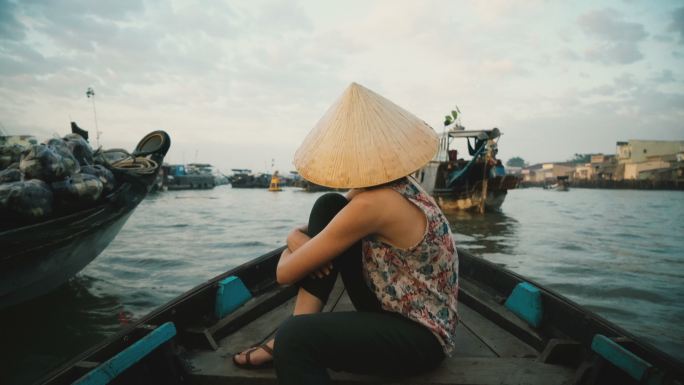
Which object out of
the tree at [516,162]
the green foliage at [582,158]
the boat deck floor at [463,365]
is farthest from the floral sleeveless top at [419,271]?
the tree at [516,162]

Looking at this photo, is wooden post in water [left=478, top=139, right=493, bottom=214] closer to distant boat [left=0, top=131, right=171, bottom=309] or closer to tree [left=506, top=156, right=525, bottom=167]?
distant boat [left=0, top=131, right=171, bottom=309]

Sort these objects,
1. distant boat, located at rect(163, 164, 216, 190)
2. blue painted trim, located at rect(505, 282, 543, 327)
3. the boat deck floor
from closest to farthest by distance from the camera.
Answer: the boat deck floor → blue painted trim, located at rect(505, 282, 543, 327) → distant boat, located at rect(163, 164, 216, 190)

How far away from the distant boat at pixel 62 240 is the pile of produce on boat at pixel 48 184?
11 cm

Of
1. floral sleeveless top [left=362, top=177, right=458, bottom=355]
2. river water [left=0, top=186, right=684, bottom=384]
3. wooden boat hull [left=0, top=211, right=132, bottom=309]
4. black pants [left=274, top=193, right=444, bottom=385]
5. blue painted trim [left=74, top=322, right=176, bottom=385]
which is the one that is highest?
floral sleeveless top [left=362, top=177, right=458, bottom=355]

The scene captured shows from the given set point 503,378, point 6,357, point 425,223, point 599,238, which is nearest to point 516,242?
point 599,238

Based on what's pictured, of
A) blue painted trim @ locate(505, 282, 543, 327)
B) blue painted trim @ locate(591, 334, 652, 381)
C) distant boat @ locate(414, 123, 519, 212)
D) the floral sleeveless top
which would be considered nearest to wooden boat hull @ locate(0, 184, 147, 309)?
the floral sleeveless top

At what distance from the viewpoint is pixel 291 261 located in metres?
1.32

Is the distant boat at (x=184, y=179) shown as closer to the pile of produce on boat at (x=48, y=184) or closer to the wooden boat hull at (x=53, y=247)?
the wooden boat hull at (x=53, y=247)

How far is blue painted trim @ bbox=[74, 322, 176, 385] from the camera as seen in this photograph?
4.05 ft

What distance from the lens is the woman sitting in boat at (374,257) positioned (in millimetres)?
1220

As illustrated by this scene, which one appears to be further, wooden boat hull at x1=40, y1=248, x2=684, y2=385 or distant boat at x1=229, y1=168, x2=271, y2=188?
distant boat at x1=229, y1=168, x2=271, y2=188

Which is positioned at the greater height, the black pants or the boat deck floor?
the black pants

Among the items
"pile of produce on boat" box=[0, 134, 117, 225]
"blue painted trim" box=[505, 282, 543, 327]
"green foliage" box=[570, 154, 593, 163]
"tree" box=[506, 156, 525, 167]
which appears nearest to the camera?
"blue painted trim" box=[505, 282, 543, 327]

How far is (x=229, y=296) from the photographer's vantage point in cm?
242
